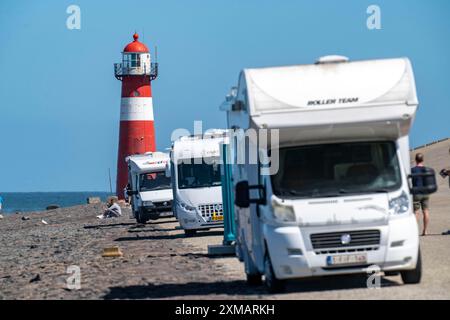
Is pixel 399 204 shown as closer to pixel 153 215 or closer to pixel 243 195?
pixel 243 195

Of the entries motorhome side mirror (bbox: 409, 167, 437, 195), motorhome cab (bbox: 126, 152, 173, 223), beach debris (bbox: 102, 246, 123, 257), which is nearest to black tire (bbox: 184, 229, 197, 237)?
beach debris (bbox: 102, 246, 123, 257)

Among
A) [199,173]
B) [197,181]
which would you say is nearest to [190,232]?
[197,181]

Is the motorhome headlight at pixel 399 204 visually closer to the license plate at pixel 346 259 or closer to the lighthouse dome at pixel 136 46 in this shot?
the license plate at pixel 346 259

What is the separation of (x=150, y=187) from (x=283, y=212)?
91.5 feet

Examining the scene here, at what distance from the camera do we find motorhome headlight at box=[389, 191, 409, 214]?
16188 mm

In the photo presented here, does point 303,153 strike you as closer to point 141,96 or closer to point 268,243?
point 268,243

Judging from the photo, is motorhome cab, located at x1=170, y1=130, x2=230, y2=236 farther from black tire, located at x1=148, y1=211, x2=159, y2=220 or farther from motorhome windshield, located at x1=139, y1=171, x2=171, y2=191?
motorhome windshield, located at x1=139, y1=171, x2=171, y2=191

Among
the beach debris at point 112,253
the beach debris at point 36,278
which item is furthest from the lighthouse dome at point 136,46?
the beach debris at point 36,278

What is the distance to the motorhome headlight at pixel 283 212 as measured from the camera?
16062 millimetres

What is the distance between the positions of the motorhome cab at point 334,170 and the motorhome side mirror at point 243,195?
0.01m

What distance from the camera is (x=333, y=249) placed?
52.3 feet

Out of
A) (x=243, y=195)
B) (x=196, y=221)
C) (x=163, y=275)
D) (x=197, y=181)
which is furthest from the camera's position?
(x=197, y=181)

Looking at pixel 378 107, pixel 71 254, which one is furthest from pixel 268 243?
pixel 71 254
